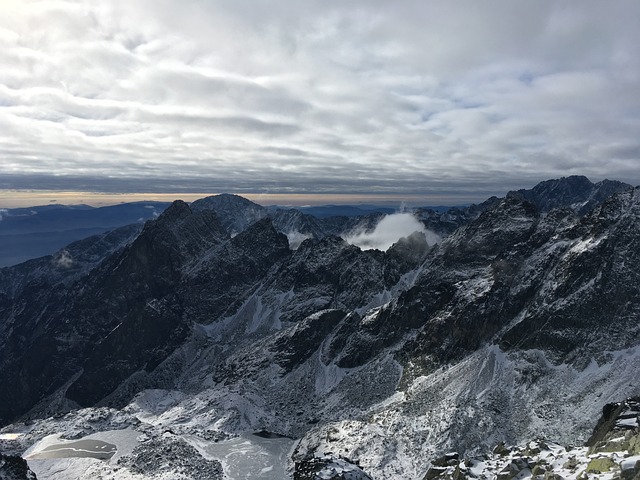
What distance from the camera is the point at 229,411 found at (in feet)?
511

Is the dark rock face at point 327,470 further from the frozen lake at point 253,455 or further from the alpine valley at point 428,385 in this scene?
the frozen lake at point 253,455

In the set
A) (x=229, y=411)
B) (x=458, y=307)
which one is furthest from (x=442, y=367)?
(x=229, y=411)

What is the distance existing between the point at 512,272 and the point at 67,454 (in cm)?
15348

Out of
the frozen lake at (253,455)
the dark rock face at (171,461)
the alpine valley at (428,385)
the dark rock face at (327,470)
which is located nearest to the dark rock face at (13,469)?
the alpine valley at (428,385)

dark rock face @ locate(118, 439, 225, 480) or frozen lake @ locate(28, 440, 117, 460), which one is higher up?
dark rock face @ locate(118, 439, 225, 480)

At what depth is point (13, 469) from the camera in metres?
71.1

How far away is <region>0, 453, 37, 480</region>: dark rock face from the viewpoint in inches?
2724

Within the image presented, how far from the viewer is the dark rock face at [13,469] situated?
69.2 m

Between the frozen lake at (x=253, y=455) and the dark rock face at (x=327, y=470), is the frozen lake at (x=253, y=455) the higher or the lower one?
the lower one

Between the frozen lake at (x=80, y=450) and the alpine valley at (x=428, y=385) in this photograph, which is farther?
the frozen lake at (x=80, y=450)

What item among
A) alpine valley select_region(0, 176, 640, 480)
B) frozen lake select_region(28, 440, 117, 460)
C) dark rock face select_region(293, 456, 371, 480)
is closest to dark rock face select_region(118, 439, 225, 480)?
alpine valley select_region(0, 176, 640, 480)

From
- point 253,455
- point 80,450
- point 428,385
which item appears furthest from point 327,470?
point 80,450

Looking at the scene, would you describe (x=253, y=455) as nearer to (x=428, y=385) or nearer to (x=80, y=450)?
(x=80, y=450)

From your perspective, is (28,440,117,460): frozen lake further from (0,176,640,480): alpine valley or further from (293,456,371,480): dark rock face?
(293,456,371,480): dark rock face
